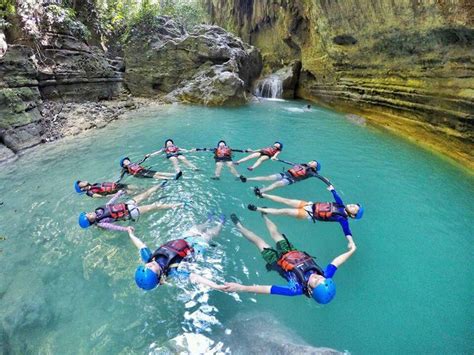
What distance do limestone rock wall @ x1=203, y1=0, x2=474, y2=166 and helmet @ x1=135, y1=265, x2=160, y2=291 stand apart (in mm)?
9634

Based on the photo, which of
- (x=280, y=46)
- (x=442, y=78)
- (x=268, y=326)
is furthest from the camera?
(x=280, y=46)

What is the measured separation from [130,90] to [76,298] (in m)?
17.7

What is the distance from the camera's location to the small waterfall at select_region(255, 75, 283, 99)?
74.3 feet

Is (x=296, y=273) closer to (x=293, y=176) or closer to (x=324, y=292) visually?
(x=324, y=292)

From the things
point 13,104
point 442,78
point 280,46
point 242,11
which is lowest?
point 13,104

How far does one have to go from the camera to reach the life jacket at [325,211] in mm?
5227

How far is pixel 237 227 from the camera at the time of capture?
5.50 m

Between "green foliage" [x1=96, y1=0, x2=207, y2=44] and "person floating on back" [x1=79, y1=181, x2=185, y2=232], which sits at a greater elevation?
"green foliage" [x1=96, y1=0, x2=207, y2=44]

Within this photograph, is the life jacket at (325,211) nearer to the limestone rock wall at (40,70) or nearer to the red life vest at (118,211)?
the red life vest at (118,211)

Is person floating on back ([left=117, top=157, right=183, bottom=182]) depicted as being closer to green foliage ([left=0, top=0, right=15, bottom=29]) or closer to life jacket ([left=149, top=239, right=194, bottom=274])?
life jacket ([left=149, top=239, right=194, bottom=274])

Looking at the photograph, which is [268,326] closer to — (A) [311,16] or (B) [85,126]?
(B) [85,126]

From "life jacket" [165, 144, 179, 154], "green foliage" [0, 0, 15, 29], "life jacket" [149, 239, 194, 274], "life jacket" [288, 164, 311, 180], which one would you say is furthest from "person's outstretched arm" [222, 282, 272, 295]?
"green foliage" [0, 0, 15, 29]

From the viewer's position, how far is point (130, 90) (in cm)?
1908

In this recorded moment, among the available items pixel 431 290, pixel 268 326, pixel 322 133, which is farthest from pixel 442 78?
pixel 268 326
